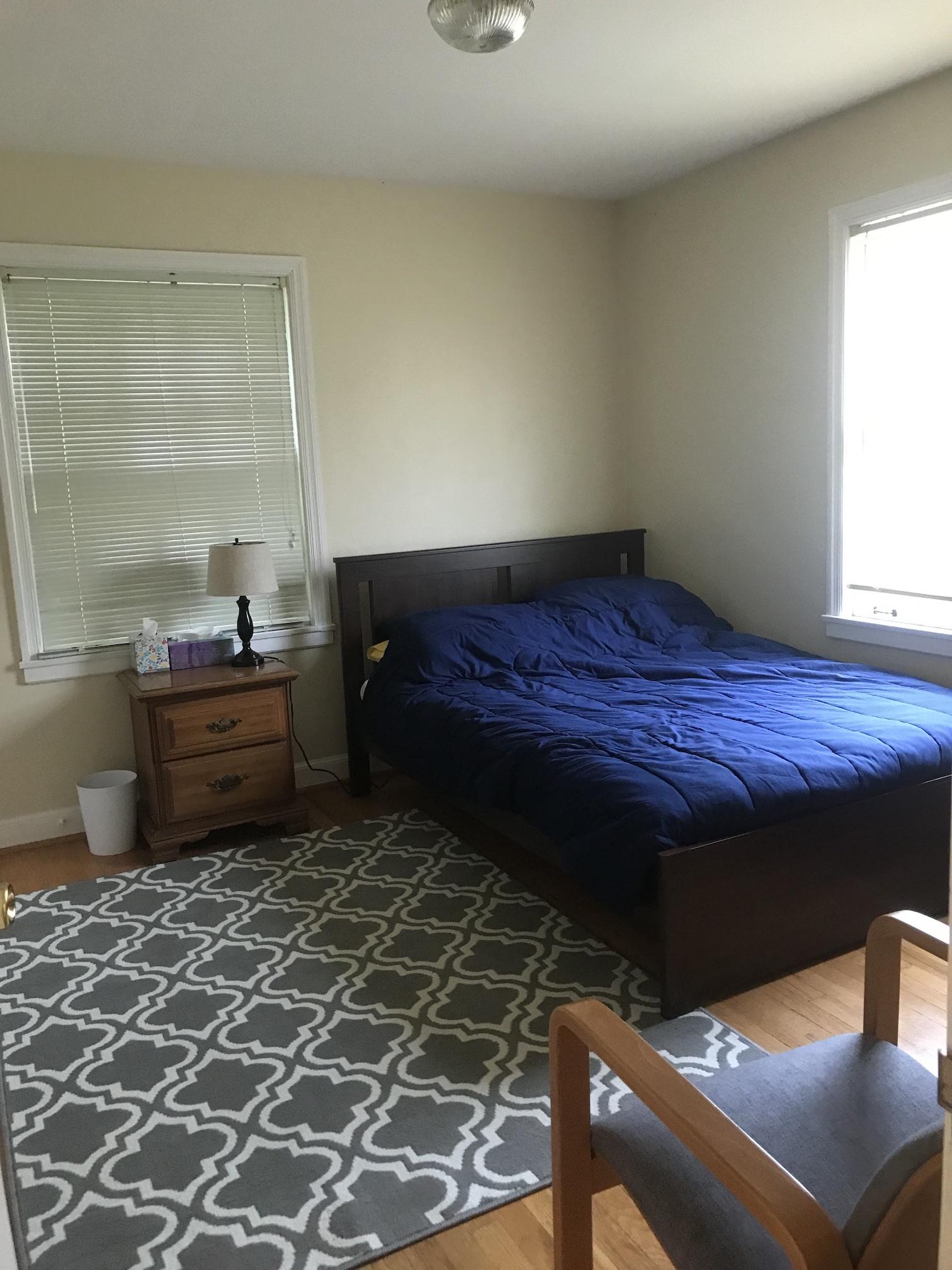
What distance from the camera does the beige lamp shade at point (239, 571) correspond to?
3.72 meters

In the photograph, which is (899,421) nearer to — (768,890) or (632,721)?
(632,721)

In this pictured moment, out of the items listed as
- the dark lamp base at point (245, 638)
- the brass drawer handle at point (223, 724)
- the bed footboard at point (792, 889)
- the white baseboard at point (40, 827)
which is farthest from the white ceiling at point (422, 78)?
the white baseboard at point (40, 827)

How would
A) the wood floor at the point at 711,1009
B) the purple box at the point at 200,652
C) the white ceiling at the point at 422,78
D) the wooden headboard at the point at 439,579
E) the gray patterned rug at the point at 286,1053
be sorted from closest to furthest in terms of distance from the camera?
1. the wood floor at the point at 711,1009
2. the gray patterned rug at the point at 286,1053
3. the white ceiling at the point at 422,78
4. the purple box at the point at 200,652
5. the wooden headboard at the point at 439,579

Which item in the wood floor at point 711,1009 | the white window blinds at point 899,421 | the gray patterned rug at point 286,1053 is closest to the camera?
the wood floor at point 711,1009

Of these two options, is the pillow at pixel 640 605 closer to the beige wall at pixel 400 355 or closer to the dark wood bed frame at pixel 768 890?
the beige wall at pixel 400 355

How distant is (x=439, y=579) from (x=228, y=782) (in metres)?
1.27

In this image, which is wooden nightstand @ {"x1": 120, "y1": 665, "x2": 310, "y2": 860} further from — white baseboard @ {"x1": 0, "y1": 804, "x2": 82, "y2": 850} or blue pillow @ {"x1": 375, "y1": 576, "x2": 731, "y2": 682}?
blue pillow @ {"x1": 375, "y1": 576, "x2": 731, "y2": 682}

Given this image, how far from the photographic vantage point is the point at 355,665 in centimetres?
416

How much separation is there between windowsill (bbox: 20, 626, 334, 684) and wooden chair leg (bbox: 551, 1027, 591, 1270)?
9.33 feet

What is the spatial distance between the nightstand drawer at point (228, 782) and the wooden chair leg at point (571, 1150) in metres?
2.40

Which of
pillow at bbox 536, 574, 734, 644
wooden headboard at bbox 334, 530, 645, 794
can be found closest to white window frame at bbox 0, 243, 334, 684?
wooden headboard at bbox 334, 530, 645, 794

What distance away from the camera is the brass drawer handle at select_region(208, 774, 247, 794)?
3.63 m

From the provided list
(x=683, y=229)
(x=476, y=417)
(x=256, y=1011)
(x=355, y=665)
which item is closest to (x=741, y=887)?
(x=256, y=1011)

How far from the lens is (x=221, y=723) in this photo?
11.9 feet
